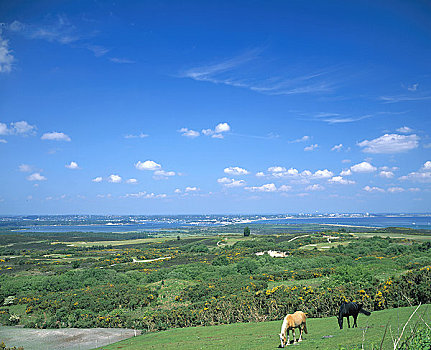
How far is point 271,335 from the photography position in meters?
16.1

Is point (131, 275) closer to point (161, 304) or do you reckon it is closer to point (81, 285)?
point (81, 285)

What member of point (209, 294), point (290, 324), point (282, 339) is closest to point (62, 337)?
point (209, 294)

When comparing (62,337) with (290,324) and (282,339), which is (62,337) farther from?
(290,324)

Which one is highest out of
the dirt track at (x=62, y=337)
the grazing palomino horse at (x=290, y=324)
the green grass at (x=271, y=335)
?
the grazing palomino horse at (x=290, y=324)

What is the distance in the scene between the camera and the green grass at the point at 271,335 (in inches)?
459

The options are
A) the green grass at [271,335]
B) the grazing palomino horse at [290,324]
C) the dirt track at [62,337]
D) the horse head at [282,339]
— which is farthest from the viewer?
the dirt track at [62,337]

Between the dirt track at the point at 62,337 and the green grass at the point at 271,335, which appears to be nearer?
the green grass at the point at 271,335

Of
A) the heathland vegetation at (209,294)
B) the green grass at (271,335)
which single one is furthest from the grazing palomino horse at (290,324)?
the heathland vegetation at (209,294)

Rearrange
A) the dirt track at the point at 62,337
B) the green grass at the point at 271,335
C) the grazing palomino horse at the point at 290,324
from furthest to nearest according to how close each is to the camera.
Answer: the dirt track at the point at 62,337
the grazing palomino horse at the point at 290,324
the green grass at the point at 271,335

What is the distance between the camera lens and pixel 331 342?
11.4 m

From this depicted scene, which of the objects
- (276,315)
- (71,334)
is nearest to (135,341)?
(71,334)

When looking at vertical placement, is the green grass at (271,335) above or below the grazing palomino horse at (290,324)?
below

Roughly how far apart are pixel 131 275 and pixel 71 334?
21933 mm

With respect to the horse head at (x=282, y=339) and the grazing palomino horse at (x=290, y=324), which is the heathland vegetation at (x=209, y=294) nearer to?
the grazing palomino horse at (x=290, y=324)
